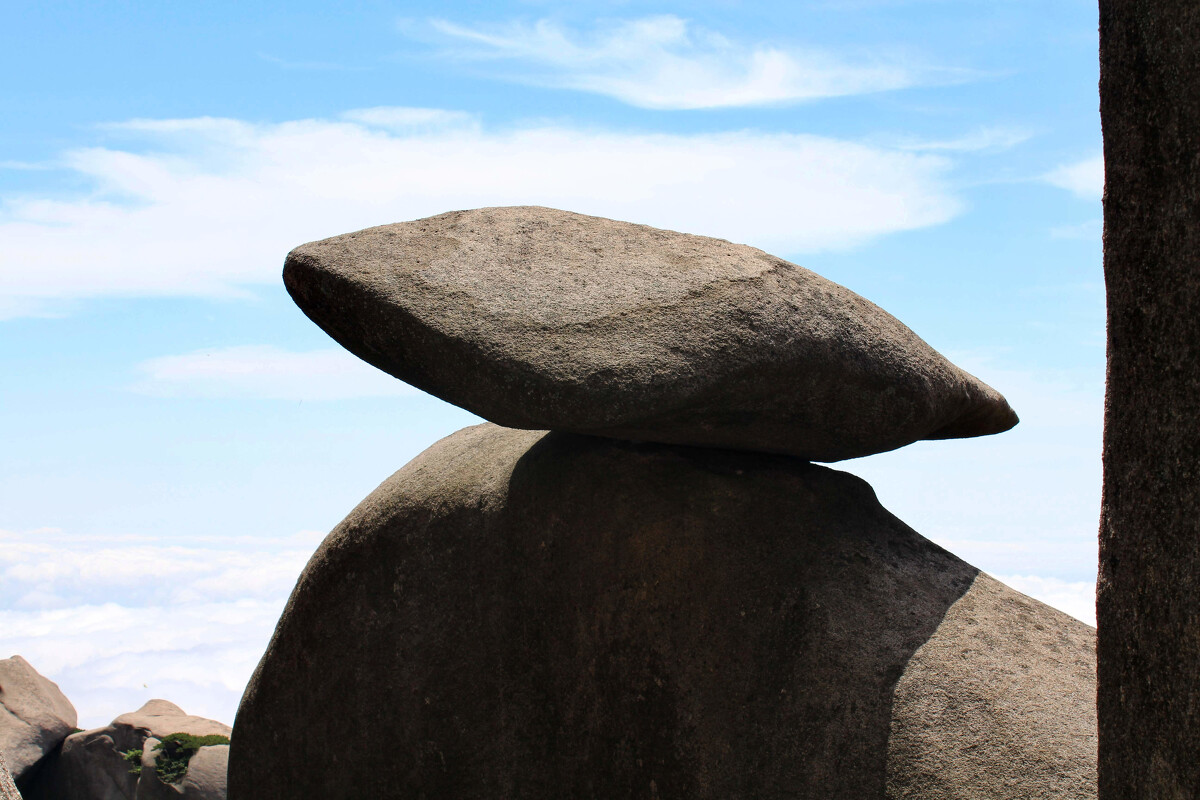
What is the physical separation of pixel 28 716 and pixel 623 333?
28.8 feet

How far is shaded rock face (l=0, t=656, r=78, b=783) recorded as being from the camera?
31.8 feet

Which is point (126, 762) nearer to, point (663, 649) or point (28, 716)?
point (28, 716)

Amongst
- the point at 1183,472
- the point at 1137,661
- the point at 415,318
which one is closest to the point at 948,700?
the point at 1137,661

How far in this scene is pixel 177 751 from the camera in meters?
9.19

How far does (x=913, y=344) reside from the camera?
371 centimetres

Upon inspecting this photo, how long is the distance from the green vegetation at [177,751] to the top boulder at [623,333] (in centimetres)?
670

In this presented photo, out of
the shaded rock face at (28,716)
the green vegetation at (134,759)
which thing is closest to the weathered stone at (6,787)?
the green vegetation at (134,759)

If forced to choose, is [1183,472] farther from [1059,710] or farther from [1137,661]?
[1059,710]

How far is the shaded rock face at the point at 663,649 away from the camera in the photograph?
335 cm

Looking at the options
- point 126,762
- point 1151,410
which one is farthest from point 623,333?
point 126,762

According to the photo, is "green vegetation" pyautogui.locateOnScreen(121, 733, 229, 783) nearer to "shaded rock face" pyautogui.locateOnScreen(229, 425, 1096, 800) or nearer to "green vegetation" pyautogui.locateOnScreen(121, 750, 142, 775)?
"green vegetation" pyautogui.locateOnScreen(121, 750, 142, 775)

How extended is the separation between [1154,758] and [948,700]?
971 millimetres

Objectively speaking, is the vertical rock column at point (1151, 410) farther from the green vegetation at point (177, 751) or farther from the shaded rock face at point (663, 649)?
the green vegetation at point (177, 751)

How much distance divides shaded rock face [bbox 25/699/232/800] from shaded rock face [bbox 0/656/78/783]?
0.73 ft
